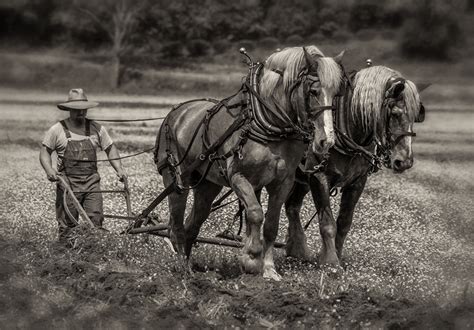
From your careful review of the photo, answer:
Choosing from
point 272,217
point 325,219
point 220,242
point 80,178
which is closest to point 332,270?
point 272,217

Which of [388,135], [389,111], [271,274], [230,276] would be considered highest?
[389,111]

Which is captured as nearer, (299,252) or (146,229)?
(299,252)

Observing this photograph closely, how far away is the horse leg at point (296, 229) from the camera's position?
10234 millimetres

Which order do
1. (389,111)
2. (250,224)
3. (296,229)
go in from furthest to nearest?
(296,229) < (389,111) < (250,224)

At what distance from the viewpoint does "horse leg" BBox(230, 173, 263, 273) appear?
862cm

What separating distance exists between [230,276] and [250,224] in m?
1.14

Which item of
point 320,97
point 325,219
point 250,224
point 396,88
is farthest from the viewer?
point 325,219

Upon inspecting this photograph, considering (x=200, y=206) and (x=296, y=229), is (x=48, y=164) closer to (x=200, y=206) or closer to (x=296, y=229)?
(x=200, y=206)

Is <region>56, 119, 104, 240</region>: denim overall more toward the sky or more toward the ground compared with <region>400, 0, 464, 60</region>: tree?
more toward the ground

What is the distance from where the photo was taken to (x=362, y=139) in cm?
980

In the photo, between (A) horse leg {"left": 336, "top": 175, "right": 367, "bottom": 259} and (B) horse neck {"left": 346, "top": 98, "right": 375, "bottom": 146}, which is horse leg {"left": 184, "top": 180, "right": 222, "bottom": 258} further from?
(B) horse neck {"left": 346, "top": 98, "right": 375, "bottom": 146}

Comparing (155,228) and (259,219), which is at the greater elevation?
(259,219)

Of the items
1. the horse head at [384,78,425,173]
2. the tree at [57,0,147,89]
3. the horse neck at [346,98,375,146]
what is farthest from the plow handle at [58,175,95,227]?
the tree at [57,0,147,89]

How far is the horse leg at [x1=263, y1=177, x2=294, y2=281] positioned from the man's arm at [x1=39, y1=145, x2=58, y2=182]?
2546mm
